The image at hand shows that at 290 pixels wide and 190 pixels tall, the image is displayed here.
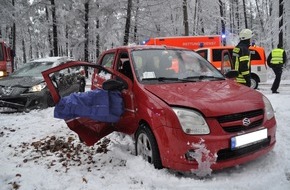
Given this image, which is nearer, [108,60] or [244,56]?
[108,60]

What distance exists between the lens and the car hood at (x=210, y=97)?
3.71 metres

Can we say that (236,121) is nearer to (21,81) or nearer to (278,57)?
(21,81)

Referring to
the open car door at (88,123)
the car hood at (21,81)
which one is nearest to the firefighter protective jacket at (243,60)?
the open car door at (88,123)

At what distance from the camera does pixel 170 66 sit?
16.5ft

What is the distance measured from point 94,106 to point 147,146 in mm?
1014

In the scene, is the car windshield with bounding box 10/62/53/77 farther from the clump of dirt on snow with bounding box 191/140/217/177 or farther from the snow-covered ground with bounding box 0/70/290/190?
the clump of dirt on snow with bounding box 191/140/217/177

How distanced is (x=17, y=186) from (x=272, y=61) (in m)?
10.00

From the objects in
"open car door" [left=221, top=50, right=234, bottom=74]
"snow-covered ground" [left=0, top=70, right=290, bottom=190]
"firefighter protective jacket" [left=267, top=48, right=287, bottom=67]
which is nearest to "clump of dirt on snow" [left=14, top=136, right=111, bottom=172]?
"snow-covered ground" [left=0, top=70, right=290, bottom=190]

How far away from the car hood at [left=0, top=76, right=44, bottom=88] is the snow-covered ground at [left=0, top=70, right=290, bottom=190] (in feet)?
8.67

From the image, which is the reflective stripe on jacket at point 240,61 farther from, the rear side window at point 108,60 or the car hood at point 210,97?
the rear side window at point 108,60

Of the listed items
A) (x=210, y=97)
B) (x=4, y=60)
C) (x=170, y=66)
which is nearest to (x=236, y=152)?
(x=210, y=97)

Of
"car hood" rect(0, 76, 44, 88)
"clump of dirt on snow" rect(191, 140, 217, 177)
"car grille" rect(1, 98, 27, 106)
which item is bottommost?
"clump of dirt on snow" rect(191, 140, 217, 177)

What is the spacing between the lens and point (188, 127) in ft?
12.0

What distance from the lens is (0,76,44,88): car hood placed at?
8789 millimetres
